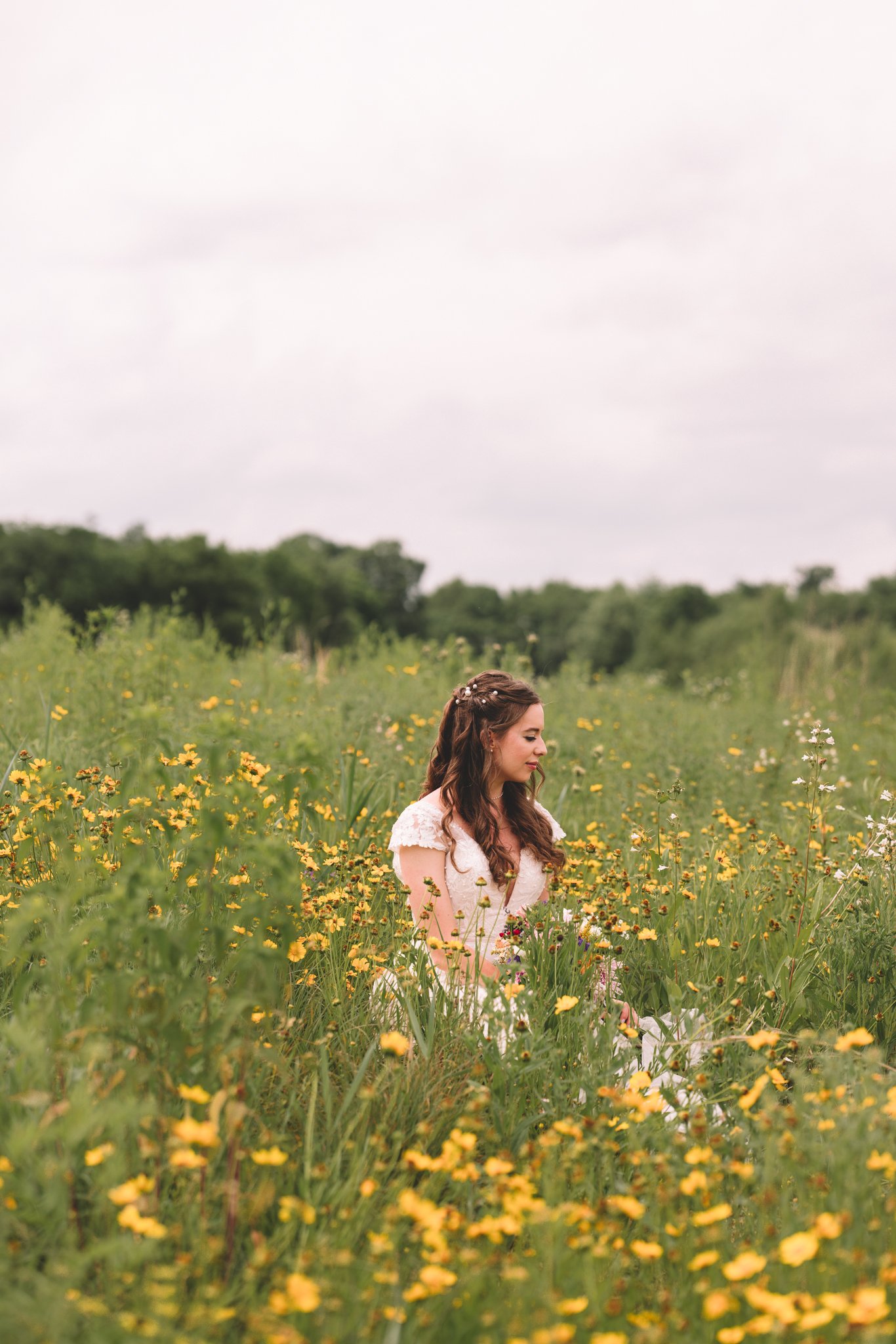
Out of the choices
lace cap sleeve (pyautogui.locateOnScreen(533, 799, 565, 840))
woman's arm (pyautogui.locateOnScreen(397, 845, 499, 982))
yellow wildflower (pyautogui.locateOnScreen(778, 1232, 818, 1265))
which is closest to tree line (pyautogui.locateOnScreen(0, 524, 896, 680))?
lace cap sleeve (pyautogui.locateOnScreen(533, 799, 565, 840))

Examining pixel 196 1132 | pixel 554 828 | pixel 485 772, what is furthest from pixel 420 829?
pixel 196 1132

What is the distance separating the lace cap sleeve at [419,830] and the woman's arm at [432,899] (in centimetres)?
2

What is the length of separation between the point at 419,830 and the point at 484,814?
361 millimetres

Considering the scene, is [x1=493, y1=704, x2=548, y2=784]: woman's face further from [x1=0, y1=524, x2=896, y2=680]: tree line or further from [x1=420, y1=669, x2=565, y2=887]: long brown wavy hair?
[x1=0, y1=524, x2=896, y2=680]: tree line

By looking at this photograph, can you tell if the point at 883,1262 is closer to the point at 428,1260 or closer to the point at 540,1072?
the point at 428,1260

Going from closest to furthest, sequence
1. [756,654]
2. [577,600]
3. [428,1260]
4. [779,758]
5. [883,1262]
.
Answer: [883,1262] → [428,1260] → [779,758] → [756,654] → [577,600]

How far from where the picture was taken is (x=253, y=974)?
196 cm

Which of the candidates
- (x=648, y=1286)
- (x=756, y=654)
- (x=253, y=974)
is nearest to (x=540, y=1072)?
(x=648, y=1286)

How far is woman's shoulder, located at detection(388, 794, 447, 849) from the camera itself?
3.66 meters

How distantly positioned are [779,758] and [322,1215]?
4.64m

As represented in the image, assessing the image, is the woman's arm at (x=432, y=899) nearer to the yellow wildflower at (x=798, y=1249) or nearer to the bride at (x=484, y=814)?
the bride at (x=484, y=814)

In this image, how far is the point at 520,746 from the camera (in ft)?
13.0

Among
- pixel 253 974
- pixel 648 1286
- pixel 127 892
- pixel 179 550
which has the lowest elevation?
pixel 648 1286

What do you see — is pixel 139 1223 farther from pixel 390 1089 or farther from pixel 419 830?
pixel 419 830
